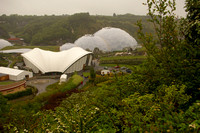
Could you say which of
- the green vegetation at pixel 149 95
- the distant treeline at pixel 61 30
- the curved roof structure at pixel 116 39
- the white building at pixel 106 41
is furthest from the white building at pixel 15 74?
the distant treeline at pixel 61 30

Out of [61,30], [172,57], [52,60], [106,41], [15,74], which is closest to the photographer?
[172,57]

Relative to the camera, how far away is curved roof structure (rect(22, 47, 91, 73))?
2928 centimetres

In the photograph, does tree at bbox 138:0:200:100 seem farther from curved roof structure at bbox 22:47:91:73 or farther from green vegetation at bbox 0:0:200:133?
curved roof structure at bbox 22:47:91:73

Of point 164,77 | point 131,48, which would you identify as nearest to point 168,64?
point 164,77

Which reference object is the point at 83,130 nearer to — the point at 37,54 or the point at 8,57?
the point at 37,54

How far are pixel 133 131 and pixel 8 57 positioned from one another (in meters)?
46.8

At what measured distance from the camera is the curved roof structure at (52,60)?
29277mm

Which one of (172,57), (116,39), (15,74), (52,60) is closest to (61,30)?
(116,39)

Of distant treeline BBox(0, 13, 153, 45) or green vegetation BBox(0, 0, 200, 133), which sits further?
distant treeline BBox(0, 13, 153, 45)

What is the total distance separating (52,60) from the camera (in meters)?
30.7

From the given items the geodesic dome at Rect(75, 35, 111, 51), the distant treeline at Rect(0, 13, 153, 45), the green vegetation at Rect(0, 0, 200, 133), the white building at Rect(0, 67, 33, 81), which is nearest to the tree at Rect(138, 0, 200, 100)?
the green vegetation at Rect(0, 0, 200, 133)

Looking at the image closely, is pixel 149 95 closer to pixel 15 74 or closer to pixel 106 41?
pixel 15 74

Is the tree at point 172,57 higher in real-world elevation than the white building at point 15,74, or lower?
higher

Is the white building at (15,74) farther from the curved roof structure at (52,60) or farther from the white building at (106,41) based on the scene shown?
the white building at (106,41)
